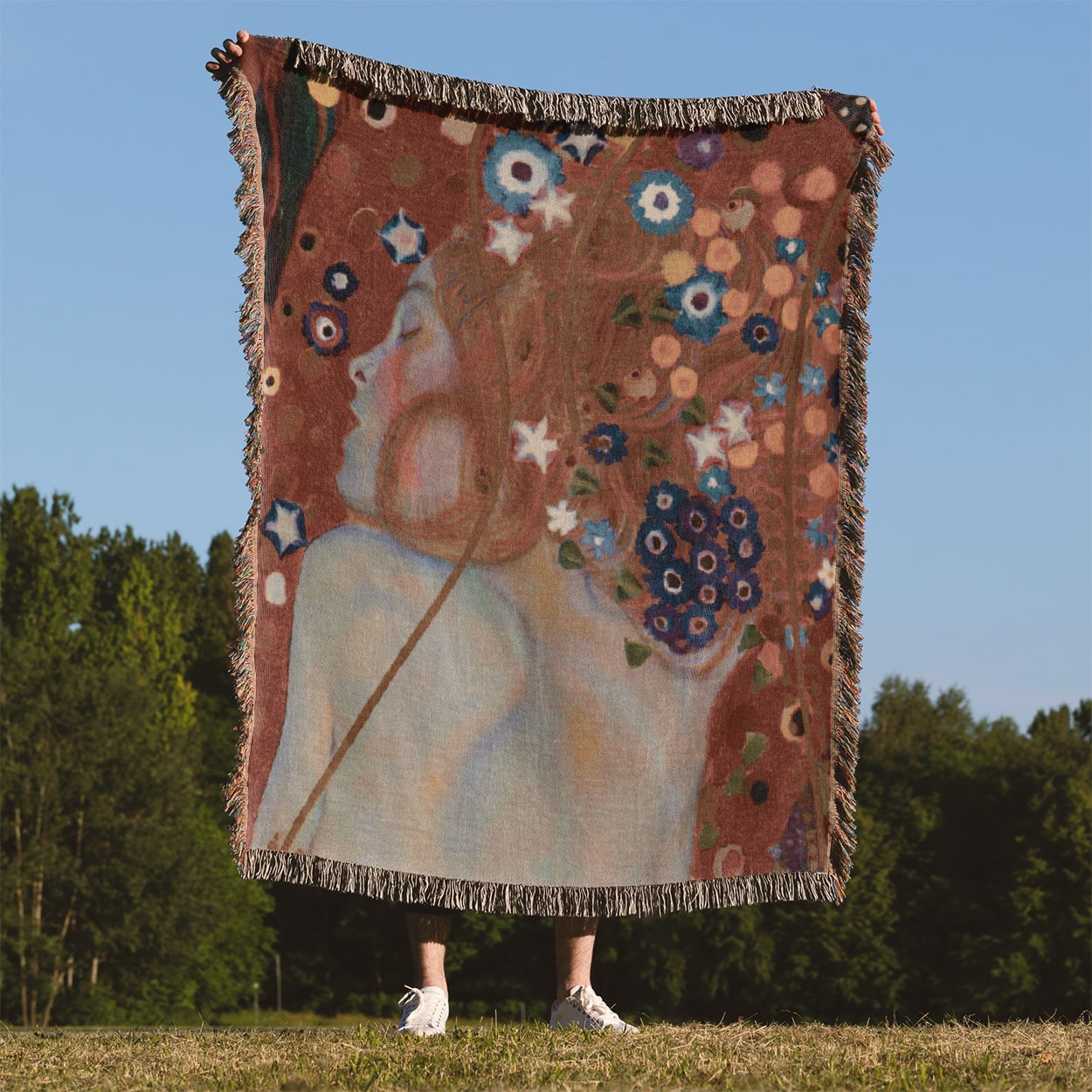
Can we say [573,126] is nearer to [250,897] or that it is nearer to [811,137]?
[811,137]

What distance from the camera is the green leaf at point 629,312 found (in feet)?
20.3

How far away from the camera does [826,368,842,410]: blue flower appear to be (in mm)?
6324

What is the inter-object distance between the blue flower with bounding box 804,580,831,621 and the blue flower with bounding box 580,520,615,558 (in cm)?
85

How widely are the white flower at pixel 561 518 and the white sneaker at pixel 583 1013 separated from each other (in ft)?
5.80

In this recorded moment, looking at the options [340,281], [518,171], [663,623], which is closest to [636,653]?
[663,623]

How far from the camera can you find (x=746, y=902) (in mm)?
6023

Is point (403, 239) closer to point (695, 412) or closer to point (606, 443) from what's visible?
point (606, 443)

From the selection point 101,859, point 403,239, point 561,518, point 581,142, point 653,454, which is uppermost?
point 581,142

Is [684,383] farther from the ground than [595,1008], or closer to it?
farther from the ground

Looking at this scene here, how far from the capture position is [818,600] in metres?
6.21

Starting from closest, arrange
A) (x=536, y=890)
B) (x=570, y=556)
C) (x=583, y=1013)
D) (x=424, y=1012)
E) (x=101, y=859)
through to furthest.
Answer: (x=424, y=1012), (x=583, y=1013), (x=536, y=890), (x=570, y=556), (x=101, y=859)

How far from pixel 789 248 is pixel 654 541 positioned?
1.37 metres

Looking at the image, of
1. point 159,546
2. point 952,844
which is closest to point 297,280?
point 952,844

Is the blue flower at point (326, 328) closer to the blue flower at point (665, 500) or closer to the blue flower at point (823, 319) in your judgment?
the blue flower at point (665, 500)
